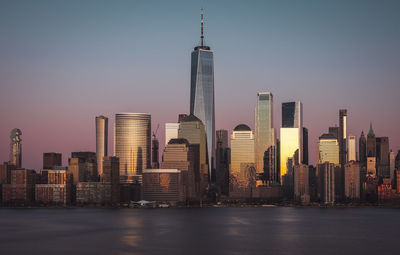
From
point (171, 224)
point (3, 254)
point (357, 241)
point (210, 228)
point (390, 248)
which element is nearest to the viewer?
point (3, 254)

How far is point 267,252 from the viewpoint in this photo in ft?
384

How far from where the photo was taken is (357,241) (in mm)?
136000

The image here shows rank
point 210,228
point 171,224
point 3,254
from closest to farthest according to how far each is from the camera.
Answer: point 3,254
point 210,228
point 171,224

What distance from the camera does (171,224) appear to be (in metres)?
185

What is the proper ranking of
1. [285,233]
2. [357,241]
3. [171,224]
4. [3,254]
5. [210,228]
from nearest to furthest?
[3,254], [357,241], [285,233], [210,228], [171,224]

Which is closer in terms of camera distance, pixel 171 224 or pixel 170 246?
pixel 170 246

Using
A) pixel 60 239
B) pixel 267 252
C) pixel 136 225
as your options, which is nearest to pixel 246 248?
pixel 267 252

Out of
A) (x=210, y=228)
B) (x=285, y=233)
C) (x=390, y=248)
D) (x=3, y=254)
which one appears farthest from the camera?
(x=210, y=228)

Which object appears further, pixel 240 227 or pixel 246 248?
pixel 240 227

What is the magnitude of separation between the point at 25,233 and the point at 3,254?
141ft

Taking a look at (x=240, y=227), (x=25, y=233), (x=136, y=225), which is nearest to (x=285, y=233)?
(x=240, y=227)

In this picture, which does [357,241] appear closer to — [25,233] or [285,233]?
[285,233]

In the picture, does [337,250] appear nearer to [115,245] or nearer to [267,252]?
[267,252]

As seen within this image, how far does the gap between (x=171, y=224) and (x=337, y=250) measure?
7438cm
